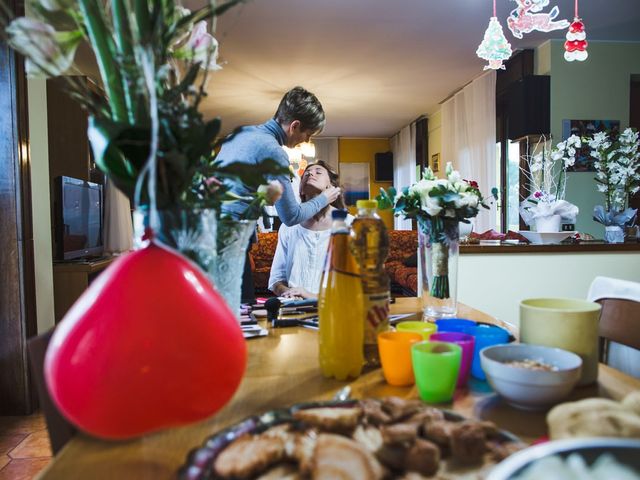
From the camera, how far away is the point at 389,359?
0.76 m

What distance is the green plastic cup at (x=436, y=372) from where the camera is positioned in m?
0.66

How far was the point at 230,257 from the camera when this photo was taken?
0.87 metres

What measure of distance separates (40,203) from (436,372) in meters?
2.78

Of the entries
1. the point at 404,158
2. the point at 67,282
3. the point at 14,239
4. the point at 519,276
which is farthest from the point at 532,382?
the point at 404,158

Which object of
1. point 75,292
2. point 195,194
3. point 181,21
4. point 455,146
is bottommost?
point 75,292

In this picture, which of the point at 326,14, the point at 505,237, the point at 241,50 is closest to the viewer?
the point at 505,237

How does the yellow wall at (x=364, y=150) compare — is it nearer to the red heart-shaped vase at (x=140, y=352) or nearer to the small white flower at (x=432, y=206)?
the small white flower at (x=432, y=206)

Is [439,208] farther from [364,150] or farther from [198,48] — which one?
[364,150]

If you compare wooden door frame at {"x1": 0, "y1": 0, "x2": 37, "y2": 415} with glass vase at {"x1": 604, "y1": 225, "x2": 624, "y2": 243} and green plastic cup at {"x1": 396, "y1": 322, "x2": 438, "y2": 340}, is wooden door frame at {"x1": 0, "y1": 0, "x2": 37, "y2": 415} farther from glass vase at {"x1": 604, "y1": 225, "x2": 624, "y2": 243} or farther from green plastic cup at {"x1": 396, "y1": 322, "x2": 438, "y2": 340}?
glass vase at {"x1": 604, "y1": 225, "x2": 624, "y2": 243}

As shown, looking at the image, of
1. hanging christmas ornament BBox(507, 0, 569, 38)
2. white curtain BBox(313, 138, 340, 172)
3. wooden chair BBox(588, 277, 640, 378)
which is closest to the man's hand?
hanging christmas ornament BBox(507, 0, 569, 38)

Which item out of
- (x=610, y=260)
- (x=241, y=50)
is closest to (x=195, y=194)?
(x=610, y=260)

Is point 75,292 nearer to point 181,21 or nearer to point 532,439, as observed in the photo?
point 181,21

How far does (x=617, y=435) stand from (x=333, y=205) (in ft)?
7.14

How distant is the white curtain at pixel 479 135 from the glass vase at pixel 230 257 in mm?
5054
